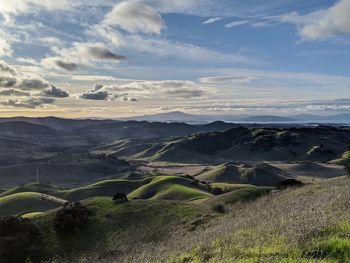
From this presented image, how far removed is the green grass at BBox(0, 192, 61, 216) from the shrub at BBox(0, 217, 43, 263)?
4325 cm

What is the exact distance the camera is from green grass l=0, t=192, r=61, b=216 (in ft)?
267

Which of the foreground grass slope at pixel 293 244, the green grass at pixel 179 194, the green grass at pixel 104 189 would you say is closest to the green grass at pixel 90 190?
the green grass at pixel 104 189

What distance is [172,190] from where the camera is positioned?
96875mm

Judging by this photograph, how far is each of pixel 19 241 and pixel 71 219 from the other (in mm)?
5428

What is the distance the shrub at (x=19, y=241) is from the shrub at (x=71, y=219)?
203 centimetres

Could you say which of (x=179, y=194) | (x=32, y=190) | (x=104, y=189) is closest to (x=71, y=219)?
(x=179, y=194)

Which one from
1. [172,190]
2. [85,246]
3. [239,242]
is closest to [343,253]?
[239,242]

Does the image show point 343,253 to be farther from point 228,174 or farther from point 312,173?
point 312,173

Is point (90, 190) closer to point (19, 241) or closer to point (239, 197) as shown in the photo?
point (239, 197)

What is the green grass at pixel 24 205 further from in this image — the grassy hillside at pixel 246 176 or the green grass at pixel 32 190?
the grassy hillside at pixel 246 176

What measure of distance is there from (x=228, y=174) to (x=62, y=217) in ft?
403

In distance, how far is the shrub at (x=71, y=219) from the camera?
3994 cm

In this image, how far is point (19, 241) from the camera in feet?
120

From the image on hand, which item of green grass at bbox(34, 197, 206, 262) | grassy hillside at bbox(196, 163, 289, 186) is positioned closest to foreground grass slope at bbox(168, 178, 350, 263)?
green grass at bbox(34, 197, 206, 262)
